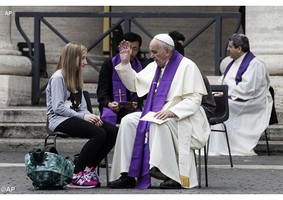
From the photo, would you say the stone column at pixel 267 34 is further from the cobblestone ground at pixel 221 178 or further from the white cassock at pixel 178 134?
the white cassock at pixel 178 134

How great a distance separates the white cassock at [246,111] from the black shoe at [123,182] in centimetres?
385

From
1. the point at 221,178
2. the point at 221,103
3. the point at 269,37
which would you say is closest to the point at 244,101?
the point at 269,37

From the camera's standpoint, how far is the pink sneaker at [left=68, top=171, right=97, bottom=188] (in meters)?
10.4

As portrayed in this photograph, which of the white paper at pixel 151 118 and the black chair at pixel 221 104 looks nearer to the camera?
the white paper at pixel 151 118

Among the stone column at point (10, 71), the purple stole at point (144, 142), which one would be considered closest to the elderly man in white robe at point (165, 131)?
the purple stole at point (144, 142)

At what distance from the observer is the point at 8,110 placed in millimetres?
15188

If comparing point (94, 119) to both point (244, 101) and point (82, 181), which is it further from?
point (244, 101)

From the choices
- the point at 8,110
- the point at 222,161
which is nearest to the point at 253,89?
the point at 222,161

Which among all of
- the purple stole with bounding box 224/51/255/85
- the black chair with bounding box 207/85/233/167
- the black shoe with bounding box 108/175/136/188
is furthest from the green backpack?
the purple stole with bounding box 224/51/255/85

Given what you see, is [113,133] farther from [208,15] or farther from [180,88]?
[208,15]

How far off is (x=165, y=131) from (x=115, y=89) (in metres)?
1.65

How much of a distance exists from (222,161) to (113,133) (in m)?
3.04

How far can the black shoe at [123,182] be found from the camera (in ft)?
34.1

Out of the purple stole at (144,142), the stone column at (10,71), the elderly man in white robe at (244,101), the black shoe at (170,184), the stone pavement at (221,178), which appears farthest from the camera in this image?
the stone column at (10,71)
